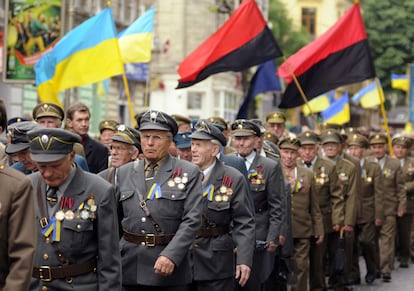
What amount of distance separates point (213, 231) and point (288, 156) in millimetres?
3894

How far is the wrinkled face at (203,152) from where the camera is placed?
9.48m

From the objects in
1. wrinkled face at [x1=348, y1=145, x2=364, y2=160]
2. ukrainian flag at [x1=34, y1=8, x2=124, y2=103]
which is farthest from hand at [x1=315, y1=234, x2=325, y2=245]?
ukrainian flag at [x1=34, y1=8, x2=124, y2=103]

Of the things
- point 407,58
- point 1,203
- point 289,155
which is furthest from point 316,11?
point 1,203

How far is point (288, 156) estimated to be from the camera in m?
13.1

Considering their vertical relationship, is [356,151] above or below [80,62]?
below

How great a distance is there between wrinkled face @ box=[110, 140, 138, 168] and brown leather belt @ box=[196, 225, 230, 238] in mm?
958

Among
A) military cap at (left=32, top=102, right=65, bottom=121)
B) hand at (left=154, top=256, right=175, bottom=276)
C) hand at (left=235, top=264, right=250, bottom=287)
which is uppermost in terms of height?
military cap at (left=32, top=102, right=65, bottom=121)

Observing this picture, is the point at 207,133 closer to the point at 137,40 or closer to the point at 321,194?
the point at 321,194

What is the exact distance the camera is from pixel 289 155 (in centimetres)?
1315

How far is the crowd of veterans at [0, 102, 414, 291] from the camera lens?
663cm

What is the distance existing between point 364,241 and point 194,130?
709 cm

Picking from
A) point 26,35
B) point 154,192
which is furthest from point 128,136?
point 26,35

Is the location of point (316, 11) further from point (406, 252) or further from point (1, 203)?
point (1, 203)

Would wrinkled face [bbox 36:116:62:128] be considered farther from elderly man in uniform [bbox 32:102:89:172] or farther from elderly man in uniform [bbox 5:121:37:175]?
elderly man in uniform [bbox 5:121:37:175]
